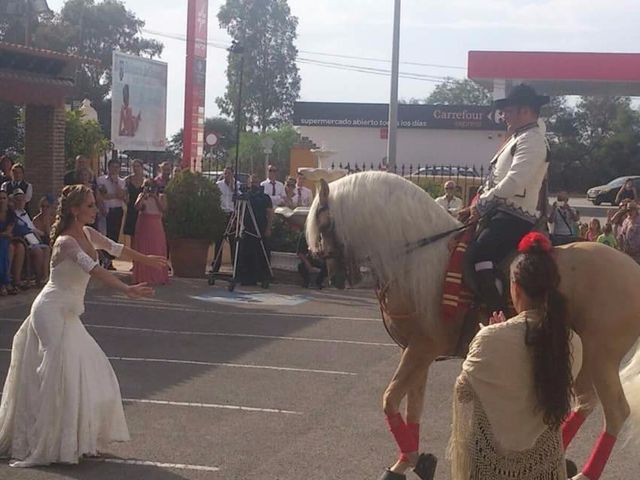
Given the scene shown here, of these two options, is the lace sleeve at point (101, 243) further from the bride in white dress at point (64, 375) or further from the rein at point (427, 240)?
the rein at point (427, 240)

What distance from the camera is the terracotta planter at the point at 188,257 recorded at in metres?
17.8

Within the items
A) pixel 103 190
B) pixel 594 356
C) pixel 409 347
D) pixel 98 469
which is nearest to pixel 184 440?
pixel 98 469

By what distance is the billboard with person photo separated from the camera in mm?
28000

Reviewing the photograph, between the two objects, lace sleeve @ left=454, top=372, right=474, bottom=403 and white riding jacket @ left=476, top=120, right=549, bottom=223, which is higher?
white riding jacket @ left=476, top=120, right=549, bottom=223

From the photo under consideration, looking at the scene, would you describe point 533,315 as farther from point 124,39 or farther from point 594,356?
point 124,39

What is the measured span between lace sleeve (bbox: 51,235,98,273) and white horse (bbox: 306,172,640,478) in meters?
1.52

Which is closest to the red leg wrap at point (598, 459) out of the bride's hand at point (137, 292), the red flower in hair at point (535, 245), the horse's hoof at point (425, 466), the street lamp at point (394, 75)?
the horse's hoof at point (425, 466)

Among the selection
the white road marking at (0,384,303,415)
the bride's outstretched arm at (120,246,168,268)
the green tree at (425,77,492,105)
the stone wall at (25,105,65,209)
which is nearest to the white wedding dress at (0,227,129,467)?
the bride's outstretched arm at (120,246,168,268)

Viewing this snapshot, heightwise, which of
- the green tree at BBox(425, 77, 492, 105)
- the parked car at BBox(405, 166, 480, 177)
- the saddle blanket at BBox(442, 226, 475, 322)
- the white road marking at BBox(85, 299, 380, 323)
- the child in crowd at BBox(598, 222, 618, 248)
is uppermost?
the green tree at BBox(425, 77, 492, 105)

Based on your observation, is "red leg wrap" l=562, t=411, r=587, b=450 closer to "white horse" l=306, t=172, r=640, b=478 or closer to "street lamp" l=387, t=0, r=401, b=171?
"white horse" l=306, t=172, r=640, b=478

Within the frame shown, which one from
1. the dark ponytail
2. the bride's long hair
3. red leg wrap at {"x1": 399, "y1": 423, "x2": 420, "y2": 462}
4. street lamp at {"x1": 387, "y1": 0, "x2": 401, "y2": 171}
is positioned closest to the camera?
the dark ponytail

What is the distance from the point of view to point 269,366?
10453 mm

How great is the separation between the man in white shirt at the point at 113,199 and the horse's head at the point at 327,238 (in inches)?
444

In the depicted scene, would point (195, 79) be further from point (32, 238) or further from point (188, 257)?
point (32, 238)
